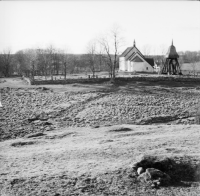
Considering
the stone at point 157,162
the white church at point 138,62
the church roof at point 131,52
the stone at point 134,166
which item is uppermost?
the church roof at point 131,52

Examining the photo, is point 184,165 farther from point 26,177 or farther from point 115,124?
point 115,124

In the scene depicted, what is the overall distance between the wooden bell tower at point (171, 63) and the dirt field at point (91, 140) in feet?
34.8

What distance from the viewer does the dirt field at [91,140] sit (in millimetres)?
7000

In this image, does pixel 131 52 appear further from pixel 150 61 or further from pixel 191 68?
pixel 191 68

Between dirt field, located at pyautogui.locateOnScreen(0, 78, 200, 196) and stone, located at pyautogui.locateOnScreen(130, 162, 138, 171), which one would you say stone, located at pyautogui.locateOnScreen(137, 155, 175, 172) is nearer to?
stone, located at pyautogui.locateOnScreen(130, 162, 138, 171)

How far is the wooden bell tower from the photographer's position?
32562 mm

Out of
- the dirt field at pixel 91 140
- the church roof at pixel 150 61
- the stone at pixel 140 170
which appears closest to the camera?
the dirt field at pixel 91 140

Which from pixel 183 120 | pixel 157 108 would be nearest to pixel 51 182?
pixel 183 120

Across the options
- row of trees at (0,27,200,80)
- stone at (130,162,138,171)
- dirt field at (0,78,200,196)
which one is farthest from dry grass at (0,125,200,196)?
row of trees at (0,27,200,80)

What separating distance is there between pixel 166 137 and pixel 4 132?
717 centimetres

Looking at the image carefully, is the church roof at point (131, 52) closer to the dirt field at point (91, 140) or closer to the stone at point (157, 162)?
the dirt field at point (91, 140)

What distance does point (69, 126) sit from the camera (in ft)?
45.9

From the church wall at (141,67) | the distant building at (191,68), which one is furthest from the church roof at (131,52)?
the distant building at (191,68)

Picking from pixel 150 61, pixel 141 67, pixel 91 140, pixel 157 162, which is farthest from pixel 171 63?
pixel 157 162
